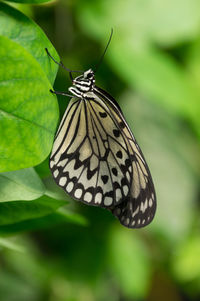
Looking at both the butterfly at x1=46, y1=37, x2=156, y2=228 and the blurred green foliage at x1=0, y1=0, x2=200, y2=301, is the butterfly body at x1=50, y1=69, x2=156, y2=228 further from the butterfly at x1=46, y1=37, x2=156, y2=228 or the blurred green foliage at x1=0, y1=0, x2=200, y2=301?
the blurred green foliage at x1=0, y1=0, x2=200, y2=301

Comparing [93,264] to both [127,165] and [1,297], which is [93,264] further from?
[127,165]

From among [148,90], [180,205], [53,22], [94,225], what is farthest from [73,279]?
[53,22]

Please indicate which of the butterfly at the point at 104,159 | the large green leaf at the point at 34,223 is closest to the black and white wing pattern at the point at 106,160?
the butterfly at the point at 104,159

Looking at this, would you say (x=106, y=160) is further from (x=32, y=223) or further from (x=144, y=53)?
(x=144, y=53)

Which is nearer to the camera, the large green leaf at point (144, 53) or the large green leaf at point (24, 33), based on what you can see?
the large green leaf at point (24, 33)

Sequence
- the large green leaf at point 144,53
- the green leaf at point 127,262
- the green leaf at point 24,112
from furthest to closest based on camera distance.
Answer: the green leaf at point 127,262 → the large green leaf at point 144,53 → the green leaf at point 24,112

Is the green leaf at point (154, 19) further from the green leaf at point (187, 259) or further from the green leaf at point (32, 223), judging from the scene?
the green leaf at point (32, 223)
